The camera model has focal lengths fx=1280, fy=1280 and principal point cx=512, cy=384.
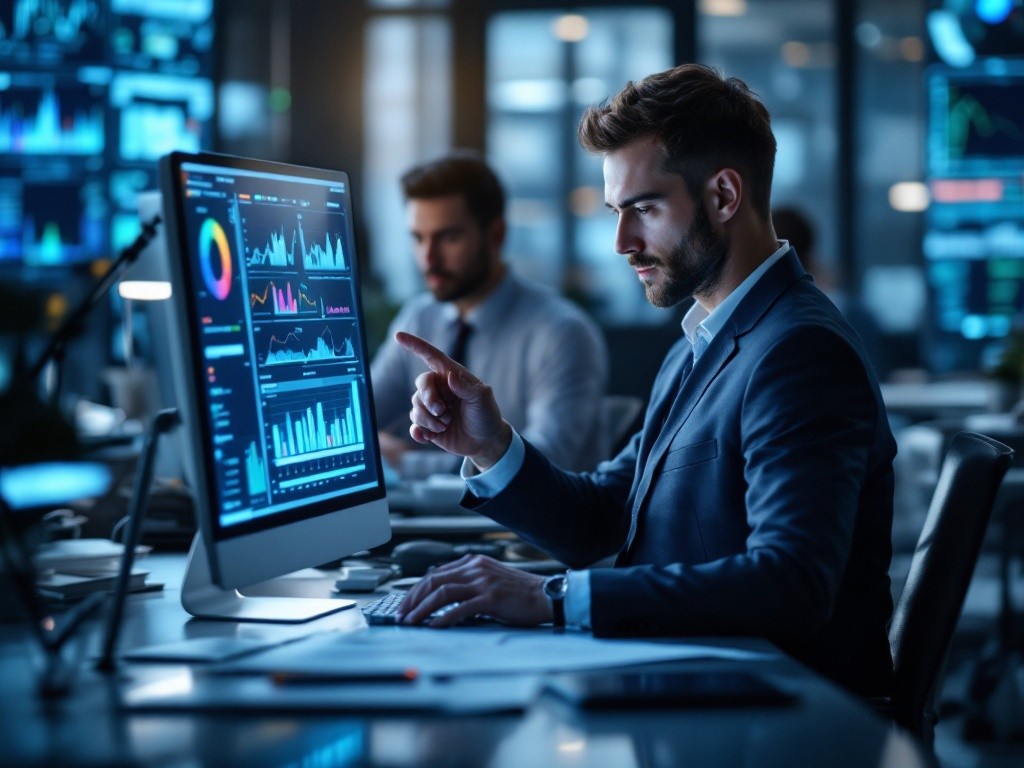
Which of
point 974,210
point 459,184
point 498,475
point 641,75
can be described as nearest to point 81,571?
point 498,475

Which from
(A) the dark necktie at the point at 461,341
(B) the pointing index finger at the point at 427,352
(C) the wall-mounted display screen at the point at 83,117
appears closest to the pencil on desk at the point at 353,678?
(B) the pointing index finger at the point at 427,352

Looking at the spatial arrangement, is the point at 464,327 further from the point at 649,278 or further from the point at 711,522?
the point at 711,522

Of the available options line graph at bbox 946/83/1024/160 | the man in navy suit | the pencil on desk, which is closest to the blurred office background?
line graph at bbox 946/83/1024/160

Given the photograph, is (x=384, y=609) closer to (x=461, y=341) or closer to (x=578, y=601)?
(x=578, y=601)

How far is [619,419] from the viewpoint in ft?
10.8

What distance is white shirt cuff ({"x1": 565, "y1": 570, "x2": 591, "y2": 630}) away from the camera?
4.48 feet

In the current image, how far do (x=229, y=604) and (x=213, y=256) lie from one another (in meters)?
0.46

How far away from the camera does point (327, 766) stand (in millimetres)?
942

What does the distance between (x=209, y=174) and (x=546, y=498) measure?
70 cm

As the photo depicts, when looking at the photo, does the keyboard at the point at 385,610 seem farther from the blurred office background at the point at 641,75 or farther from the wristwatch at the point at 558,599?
the blurred office background at the point at 641,75

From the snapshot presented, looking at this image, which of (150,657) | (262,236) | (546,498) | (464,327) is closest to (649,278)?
(546,498)

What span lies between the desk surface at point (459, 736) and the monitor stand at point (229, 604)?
36cm

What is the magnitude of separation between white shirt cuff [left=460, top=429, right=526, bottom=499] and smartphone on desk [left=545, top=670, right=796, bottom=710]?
2.10 feet

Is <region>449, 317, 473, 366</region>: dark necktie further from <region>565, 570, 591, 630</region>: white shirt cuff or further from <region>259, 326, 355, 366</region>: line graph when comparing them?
<region>565, 570, 591, 630</region>: white shirt cuff
